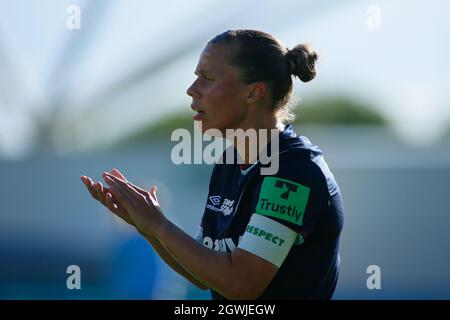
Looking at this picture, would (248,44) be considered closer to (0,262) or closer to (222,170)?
(222,170)

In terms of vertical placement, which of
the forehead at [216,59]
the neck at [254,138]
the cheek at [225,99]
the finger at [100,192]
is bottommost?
the finger at [100,192]

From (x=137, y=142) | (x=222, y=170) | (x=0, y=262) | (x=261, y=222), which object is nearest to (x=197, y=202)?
(x=137, y=142)

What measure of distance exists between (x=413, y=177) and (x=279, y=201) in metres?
4.12

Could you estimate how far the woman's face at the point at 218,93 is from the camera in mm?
2418

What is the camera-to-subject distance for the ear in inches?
96.7

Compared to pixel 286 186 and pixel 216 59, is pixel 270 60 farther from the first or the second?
pixel 286 186

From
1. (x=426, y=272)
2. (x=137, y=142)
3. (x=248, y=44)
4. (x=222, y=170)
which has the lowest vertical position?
(x=222, y=170)

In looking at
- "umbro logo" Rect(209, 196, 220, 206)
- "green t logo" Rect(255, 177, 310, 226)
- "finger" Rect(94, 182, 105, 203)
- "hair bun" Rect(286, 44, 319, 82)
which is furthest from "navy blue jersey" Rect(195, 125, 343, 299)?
"finger" Rect(94, 182, 105, 203)

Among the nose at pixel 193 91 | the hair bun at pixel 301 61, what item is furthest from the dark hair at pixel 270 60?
the nose at pixel 193 91

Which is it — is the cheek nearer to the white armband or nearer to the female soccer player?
the female soccer player

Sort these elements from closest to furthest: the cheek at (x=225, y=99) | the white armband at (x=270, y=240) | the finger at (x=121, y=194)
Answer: the white armband at (x=270, y=240) < the finger at (x=121, y=194) < the cheek at (x=225, y=99)

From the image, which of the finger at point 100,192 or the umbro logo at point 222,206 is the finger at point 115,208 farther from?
the umbro logo at point 222,206

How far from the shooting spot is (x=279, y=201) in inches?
85.4

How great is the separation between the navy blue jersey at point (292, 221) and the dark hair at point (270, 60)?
6.8 inches
